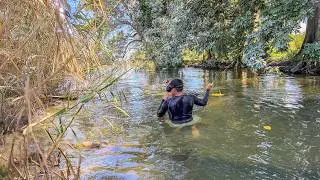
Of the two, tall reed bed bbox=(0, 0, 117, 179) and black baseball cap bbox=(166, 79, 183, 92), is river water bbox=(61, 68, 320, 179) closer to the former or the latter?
tall reed bed bbox=(0, 0, 117, 179)

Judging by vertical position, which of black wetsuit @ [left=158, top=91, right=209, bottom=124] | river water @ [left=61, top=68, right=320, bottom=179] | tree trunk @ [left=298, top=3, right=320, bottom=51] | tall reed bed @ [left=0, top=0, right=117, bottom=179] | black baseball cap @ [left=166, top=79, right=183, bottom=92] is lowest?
river water @ [left=61, top=68, right=320, bottom=179]

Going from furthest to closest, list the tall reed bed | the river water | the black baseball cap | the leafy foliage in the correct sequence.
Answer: the leafy foliage
the black baseball cap
the river water
the tall reed bed

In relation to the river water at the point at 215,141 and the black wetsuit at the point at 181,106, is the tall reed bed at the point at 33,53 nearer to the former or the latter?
the river water at the point at 215,141

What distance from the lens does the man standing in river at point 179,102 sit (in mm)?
8852

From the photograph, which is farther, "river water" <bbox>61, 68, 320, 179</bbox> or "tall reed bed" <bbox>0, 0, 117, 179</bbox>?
"river water" <bbox>61, 68, 320, 179</bbox>

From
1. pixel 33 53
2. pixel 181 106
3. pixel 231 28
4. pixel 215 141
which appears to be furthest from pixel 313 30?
pixel 33 53

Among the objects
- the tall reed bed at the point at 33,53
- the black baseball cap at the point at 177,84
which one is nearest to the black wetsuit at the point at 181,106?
the black baseball cap at the point at 177,84

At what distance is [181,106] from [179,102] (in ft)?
0.41

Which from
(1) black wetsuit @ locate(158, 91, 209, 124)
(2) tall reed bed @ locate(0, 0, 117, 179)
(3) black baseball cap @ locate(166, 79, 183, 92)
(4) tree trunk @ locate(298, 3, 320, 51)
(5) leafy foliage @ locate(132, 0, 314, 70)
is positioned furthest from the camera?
(4) tree trunk @ locate(298, 3, 320, 51)

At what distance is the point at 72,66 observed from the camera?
167 inches

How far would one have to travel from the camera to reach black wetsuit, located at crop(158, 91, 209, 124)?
8945 mm

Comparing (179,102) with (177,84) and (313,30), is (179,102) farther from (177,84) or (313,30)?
(313,30)

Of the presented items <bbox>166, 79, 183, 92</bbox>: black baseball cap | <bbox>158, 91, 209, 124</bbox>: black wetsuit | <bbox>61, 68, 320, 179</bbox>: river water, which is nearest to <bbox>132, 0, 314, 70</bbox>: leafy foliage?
<bbox>61, 68, 320, 179</bbox>: river water

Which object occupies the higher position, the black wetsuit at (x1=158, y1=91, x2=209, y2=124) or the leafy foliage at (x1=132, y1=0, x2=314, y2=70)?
the leafy foliage at (x1=132, y1=0, x2=314, y2=70)
